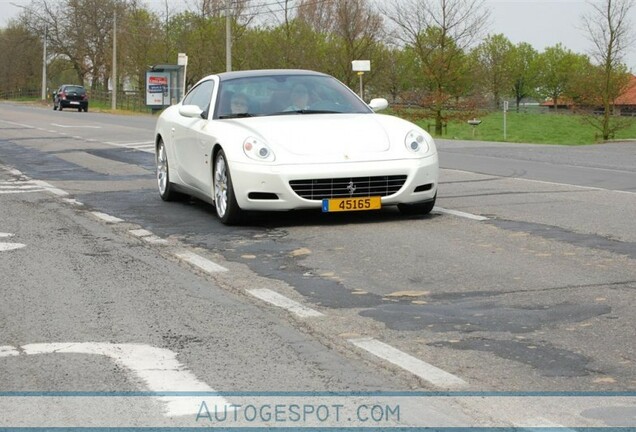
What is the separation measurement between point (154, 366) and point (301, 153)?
509 centimetres

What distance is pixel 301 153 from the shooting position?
32.9ft

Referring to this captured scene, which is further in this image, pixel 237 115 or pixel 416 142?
pixel 237 115

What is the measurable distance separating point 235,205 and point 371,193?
116 centimetres

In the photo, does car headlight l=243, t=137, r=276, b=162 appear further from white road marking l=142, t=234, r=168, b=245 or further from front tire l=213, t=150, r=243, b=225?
white road marking l=142, t=234, r=168, b=245

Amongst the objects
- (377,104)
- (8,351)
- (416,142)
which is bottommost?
(8,351)

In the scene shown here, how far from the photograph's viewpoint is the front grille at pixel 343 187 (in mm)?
9977

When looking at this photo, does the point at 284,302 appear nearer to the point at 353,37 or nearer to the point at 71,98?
the point at 353,37

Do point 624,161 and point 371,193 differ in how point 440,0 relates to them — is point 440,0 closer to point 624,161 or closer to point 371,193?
point 624,161

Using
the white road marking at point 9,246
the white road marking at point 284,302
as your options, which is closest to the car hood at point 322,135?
the white road marking at point 9,246

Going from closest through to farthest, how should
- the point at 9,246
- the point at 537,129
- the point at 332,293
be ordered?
the point at 332,293
the point at 9,246
the point at 537,129

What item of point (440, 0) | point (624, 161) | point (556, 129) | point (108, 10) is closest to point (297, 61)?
point (440, 0)

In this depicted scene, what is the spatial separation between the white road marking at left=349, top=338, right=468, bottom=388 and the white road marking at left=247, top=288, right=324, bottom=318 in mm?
720

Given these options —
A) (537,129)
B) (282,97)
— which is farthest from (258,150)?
(537,129)

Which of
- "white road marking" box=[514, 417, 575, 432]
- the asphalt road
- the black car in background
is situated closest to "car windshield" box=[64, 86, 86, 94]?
the black car in background
